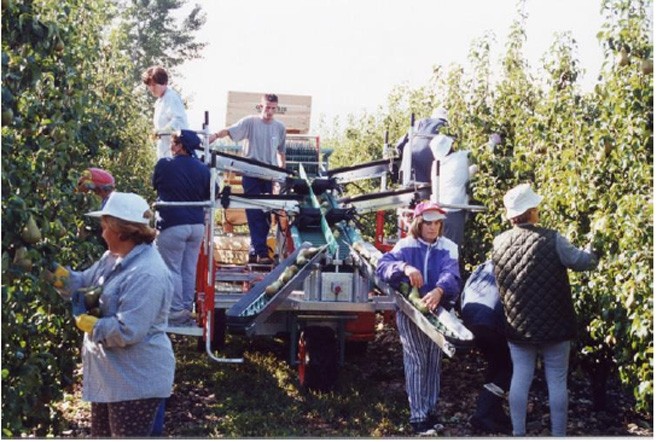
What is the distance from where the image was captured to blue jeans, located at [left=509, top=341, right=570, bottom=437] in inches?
220

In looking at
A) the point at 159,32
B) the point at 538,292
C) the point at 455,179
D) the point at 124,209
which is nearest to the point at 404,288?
the point at 538,292

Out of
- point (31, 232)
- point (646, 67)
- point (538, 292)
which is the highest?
point (646, 67)

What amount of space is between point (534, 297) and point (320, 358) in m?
2.03

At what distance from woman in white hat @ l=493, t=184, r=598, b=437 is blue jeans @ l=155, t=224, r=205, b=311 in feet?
7.83

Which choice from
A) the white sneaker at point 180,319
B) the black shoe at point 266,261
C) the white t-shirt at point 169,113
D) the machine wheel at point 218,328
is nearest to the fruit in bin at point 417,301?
the white sneaker at point 180,319

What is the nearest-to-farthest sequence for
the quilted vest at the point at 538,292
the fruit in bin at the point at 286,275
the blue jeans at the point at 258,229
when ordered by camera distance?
the quilted vest at the point at 538,292 < the fruit in bin at the point at 286,275 < the blue jeans at the point at 258,229

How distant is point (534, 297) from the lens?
5559 millimetres

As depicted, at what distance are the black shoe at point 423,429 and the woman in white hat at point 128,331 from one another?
237 centimetres

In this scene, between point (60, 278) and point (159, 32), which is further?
point (159, 32)

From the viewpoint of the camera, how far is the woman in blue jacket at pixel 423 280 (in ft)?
20.1

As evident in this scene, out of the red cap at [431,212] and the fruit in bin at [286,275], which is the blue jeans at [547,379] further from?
the fruit in bin at [286,275]

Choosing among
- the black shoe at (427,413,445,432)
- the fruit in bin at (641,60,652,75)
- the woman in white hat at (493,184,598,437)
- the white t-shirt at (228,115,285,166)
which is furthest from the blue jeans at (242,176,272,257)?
the fruit in bin at (641,60,652,75)

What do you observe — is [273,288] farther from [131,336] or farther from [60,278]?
[131,336]

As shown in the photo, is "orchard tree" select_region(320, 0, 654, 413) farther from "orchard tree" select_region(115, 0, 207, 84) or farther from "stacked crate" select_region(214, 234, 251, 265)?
"orchard tree" select_region(115, 0, 207, 84)
